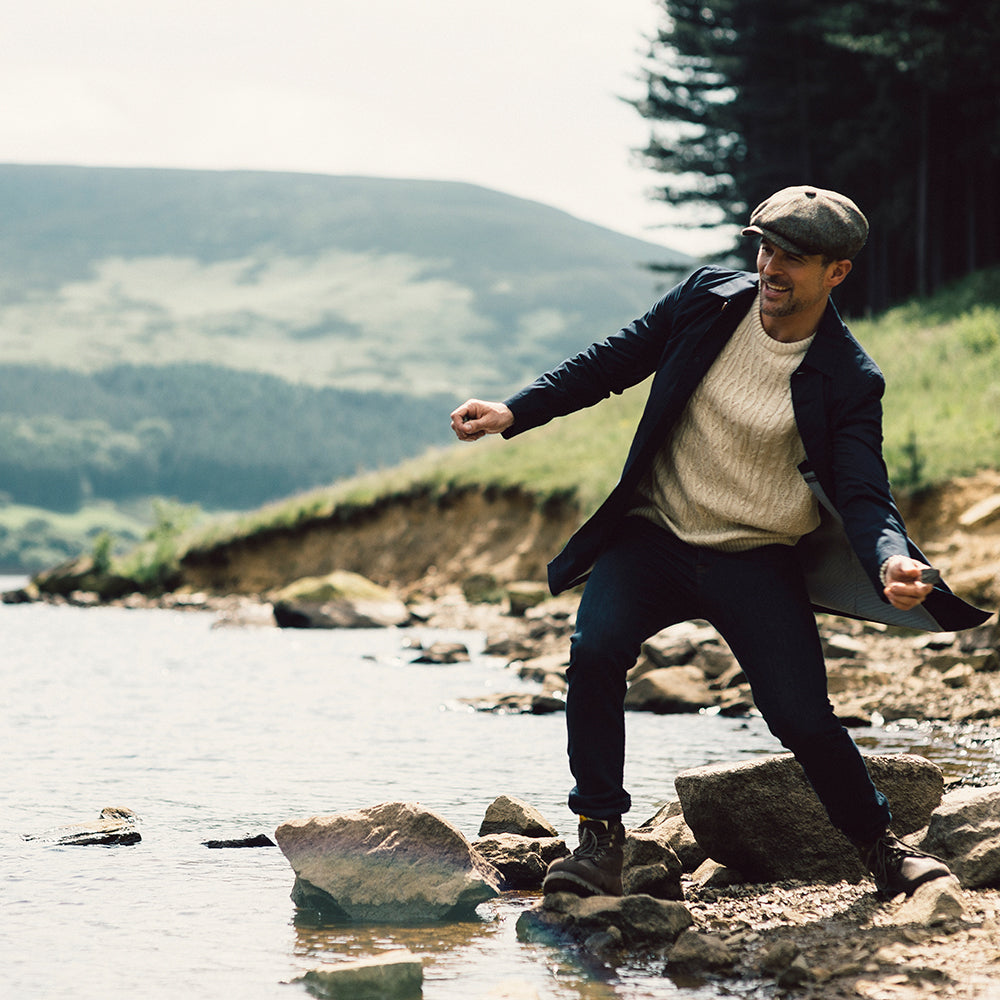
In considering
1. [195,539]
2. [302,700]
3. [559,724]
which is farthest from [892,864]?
[195,539]

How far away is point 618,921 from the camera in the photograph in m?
4.75

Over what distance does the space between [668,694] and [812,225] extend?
8.38 m

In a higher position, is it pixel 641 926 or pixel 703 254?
pixel 703 254

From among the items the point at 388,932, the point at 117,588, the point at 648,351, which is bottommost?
the point at 117,588

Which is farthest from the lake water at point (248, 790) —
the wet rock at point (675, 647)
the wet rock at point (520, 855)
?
the wet rock at point (675, 647)

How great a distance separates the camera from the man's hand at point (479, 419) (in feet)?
15.9

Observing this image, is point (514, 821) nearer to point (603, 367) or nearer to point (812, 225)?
point (603, 367)

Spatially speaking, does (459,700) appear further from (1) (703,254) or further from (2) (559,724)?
(1) (703,254)

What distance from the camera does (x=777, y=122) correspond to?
145 ft

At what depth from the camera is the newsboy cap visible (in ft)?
15.1

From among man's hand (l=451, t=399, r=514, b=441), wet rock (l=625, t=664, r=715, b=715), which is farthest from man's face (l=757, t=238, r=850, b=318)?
wet rock (l=625, t=664, r=715, b=715)

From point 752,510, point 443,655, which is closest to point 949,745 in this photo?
point 752,510

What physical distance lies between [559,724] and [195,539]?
101 feet

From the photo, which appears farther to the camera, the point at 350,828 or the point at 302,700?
the point at 302,700
